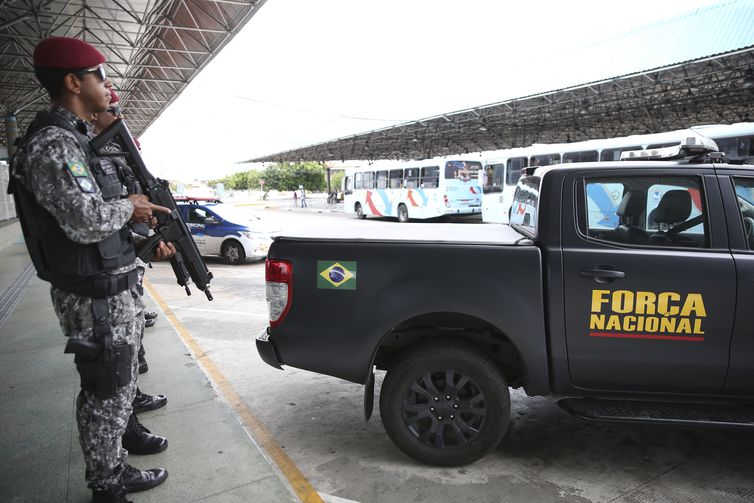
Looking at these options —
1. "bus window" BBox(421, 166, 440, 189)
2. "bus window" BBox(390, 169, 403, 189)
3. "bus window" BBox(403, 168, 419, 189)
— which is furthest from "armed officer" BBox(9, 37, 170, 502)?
"bus window" BBox(390, 169, 403, 189)

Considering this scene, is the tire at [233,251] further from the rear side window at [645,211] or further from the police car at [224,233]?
the rear side window at [645,211]

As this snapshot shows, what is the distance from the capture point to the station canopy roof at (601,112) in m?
19.6

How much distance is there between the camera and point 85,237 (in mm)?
2240

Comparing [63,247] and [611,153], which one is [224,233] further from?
[611,153]

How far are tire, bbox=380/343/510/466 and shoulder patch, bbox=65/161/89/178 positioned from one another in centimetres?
200

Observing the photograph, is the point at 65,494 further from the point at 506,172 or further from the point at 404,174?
the point at 404,174

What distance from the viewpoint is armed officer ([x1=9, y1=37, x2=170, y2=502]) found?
2.21m

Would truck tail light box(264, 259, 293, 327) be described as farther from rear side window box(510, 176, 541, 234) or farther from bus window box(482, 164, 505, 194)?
bus window box(482, 164, 505, 194)

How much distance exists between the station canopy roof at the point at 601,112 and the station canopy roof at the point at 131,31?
40.3ft

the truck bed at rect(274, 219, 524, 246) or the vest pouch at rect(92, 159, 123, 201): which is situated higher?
the vest pouch at rect(92, 159, 123, 201)

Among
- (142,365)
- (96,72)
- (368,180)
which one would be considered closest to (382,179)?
(368,180)

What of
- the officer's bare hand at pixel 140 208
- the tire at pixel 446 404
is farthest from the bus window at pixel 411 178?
the officer's bare hand at pixel 140 208

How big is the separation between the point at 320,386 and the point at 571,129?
115 feet

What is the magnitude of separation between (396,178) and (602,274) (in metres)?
21.8
